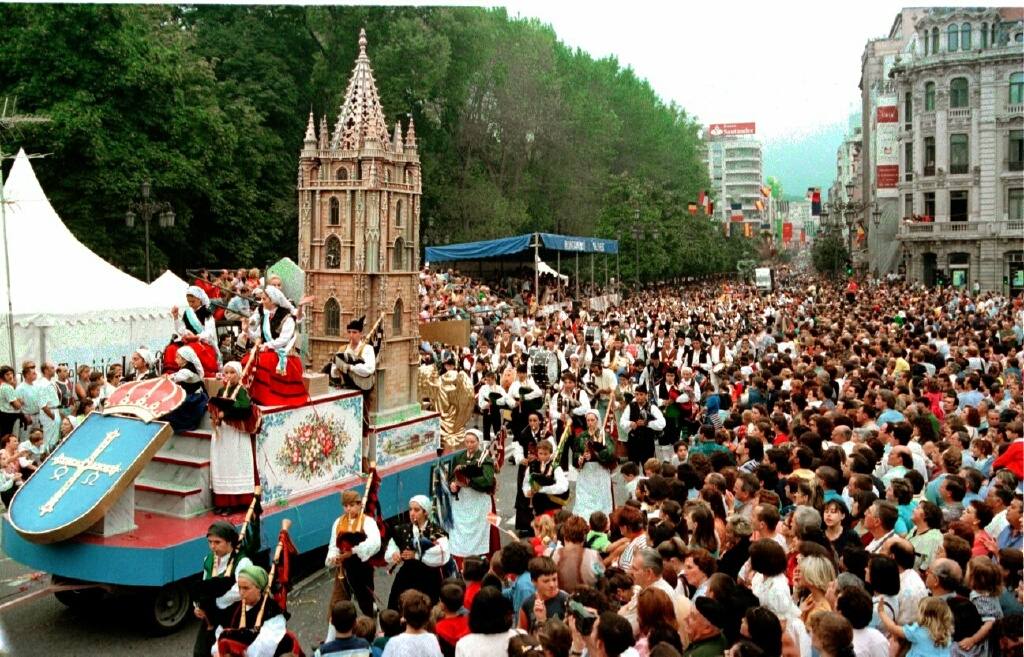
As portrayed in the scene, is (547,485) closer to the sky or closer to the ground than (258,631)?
closer to the sky

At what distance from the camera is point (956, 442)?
33.1 feet

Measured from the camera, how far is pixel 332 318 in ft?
44.3

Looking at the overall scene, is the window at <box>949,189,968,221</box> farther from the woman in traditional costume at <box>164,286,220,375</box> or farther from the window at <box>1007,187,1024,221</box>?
the woman in traditional costume at <box>164,286,220,375</box>

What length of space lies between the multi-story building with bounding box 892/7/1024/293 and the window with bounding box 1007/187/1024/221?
5 centimetres

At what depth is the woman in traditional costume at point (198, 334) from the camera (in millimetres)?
10648

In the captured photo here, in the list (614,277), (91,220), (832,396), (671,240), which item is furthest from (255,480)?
(671,240)

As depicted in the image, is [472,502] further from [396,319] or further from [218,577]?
[396,319]

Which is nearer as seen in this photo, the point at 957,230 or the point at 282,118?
the point at 282,118

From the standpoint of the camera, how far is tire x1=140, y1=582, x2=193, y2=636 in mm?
8953

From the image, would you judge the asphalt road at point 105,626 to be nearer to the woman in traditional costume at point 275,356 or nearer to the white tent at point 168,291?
the woman in traditional costume at point 275,356

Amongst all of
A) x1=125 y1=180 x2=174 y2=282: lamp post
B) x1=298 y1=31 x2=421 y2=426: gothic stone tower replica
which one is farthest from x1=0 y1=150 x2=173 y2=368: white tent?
x1=298 y1=31 x2=421 y2=426: gothic stone tower replica

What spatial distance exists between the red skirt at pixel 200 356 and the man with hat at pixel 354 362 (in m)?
1.46

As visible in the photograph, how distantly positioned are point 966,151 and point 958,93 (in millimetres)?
3290

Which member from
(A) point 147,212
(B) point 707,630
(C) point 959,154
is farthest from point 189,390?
(C) point 959,154
